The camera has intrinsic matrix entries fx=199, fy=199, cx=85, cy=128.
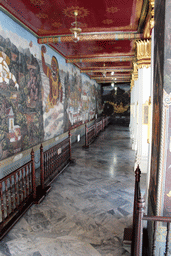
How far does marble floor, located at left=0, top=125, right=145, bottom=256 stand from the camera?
302 centimetres

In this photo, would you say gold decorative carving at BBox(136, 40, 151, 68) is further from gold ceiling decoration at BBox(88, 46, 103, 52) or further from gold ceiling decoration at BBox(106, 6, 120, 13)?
gold ceiling decoration at BBox(88, 46, 103, 52)

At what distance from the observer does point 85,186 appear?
5254 mm

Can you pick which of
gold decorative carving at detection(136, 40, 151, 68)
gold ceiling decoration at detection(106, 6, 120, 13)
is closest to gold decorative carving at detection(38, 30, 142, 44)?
gold decorative carving at detection(136, 40, 151, 68)

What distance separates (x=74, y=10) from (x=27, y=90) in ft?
8.52

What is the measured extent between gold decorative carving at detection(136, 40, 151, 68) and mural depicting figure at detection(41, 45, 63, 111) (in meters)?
3.47

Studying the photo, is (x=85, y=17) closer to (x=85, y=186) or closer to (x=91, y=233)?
(x=85, y=186)

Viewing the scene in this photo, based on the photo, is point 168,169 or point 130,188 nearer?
point 168,169

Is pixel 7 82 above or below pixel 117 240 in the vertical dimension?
above

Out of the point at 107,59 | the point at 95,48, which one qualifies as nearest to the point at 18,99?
the point at 95,48

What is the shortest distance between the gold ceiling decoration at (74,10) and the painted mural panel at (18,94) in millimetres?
1500

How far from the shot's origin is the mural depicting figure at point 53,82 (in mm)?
7543

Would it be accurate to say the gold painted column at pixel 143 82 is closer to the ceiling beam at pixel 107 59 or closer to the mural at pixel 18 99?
the mural at pixel 18 99

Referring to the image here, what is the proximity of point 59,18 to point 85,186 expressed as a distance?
180 inches

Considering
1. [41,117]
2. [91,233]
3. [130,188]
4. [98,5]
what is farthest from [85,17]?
[91,233]
